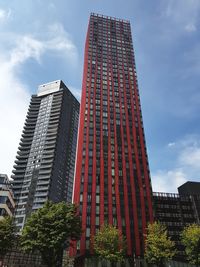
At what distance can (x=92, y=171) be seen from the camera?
8506cm

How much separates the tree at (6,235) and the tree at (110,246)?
2005 cm

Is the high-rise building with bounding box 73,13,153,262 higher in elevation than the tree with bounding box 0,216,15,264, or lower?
higher

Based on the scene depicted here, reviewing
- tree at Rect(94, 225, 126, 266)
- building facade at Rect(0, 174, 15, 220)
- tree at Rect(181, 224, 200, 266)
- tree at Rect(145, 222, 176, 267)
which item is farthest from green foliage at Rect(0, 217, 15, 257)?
tree at Rect(181, 224, 200, 266)

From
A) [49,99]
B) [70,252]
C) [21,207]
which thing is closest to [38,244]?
[70,252]

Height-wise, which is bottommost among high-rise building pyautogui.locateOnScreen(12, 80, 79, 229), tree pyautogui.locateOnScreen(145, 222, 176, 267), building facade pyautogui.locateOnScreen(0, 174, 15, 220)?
tree pyautogui.locateOnScreen(145, 222, 176, 267)

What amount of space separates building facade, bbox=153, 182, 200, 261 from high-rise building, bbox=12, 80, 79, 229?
2498 inches

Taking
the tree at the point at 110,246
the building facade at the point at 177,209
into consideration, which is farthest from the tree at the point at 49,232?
the building facade at the point at 177,209

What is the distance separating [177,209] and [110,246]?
199ft

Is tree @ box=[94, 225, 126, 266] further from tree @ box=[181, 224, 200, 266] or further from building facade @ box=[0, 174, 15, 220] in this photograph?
building facade @ box=[0, 174, 15, 220]

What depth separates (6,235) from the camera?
46.7 meters

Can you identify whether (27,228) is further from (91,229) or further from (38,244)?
(91,229)

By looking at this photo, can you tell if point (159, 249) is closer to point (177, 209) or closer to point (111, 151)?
point (111, 151)

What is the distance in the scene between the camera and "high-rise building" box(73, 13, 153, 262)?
77.1 meters

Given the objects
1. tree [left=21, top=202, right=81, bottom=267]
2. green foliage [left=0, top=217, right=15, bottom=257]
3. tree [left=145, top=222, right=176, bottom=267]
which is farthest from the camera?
tree [left=145, top=222, right=176, bottom=267]
